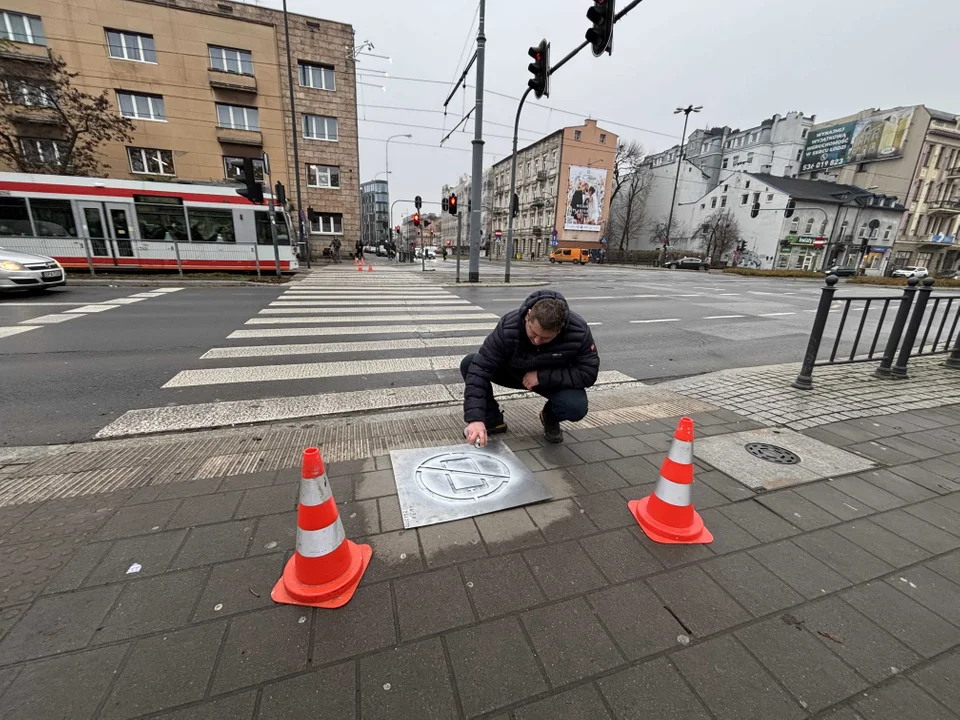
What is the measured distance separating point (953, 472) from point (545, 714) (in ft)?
12.4

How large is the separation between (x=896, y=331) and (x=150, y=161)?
34000mm

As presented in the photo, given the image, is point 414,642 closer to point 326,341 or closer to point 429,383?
point 429,383

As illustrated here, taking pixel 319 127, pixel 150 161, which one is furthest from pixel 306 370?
pixel 150 161

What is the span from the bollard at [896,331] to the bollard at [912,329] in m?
0.06

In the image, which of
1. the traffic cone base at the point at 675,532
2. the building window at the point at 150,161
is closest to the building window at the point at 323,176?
the building window at the point at 150,161

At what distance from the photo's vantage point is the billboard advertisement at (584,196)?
52000 millimetres

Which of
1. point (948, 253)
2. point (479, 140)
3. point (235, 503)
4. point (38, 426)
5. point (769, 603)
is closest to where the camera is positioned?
point (769, 603)

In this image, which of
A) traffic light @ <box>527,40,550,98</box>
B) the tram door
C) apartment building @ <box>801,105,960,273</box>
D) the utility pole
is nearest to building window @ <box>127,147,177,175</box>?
the tram door

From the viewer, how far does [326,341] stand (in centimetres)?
690

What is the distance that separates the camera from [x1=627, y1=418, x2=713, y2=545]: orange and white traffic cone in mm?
2305

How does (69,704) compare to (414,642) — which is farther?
(414,642)

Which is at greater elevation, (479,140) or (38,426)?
(479,140)

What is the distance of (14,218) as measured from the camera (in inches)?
542

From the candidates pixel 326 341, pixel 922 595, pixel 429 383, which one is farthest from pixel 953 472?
pixel 326 341
